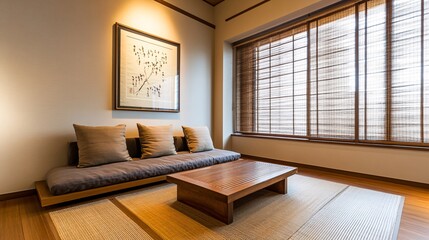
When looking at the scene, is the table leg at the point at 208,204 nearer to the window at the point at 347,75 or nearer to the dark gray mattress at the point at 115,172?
the dark gray mattress at the point at 115,172

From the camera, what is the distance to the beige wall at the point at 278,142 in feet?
8.29

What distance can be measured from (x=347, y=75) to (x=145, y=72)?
307cm

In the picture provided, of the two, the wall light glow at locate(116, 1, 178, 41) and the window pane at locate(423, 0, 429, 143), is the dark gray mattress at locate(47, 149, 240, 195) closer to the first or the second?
the wall light glow at locate(116, 1, 178, 41)

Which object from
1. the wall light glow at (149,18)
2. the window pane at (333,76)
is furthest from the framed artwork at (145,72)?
the window pane at (333,76)

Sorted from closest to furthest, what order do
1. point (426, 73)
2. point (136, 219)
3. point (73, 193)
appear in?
point (136, 219) → point (73, 193) → point (426, 73)

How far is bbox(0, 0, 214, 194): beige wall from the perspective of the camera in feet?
7.15

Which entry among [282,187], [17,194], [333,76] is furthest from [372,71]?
[17,194]

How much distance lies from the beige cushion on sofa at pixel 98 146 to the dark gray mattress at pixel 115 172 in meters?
0.10

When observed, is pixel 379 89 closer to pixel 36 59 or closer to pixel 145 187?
pixel 145 187

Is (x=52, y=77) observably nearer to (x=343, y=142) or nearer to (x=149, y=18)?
(x=149, y=18)

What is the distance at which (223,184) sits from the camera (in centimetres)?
168

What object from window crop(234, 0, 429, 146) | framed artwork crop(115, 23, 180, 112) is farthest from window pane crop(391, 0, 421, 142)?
framed artwork crop(115, 23, 180, 112)

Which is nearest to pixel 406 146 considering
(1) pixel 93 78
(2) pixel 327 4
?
(2) pixel 327 4

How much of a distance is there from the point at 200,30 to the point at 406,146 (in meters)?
3.83
